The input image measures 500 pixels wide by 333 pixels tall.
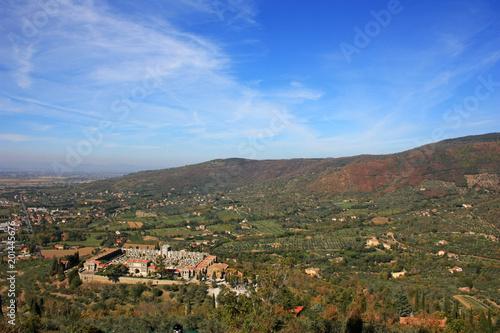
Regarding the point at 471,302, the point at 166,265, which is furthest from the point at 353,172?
the point at 166,265

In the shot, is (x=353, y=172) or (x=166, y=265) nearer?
(x=166, y=265)

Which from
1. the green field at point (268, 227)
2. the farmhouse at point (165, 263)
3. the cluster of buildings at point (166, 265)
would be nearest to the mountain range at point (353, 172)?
the green field at point (268, 227)

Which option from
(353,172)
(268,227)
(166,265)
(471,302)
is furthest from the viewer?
(353,172)

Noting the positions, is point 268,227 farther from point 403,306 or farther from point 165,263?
point 403,306

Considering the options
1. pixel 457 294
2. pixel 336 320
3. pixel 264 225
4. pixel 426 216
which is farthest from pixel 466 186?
pixel 336 320

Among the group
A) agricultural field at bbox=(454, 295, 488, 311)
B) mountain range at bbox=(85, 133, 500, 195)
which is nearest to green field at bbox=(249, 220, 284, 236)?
mountain range at bbox=(85, 133, 500, 195)

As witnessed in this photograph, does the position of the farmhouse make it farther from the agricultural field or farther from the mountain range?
the mountain range

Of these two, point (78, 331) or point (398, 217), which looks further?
point (398, 217)

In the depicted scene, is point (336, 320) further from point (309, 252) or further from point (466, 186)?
point (466, 186)

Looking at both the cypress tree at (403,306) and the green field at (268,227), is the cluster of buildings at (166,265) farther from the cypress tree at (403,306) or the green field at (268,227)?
the green field at (268,227)

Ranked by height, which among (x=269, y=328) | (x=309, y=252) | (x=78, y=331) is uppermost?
(x=269, y=328)

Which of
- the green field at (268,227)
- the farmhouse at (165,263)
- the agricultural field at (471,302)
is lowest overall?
the green field at (268,227)
